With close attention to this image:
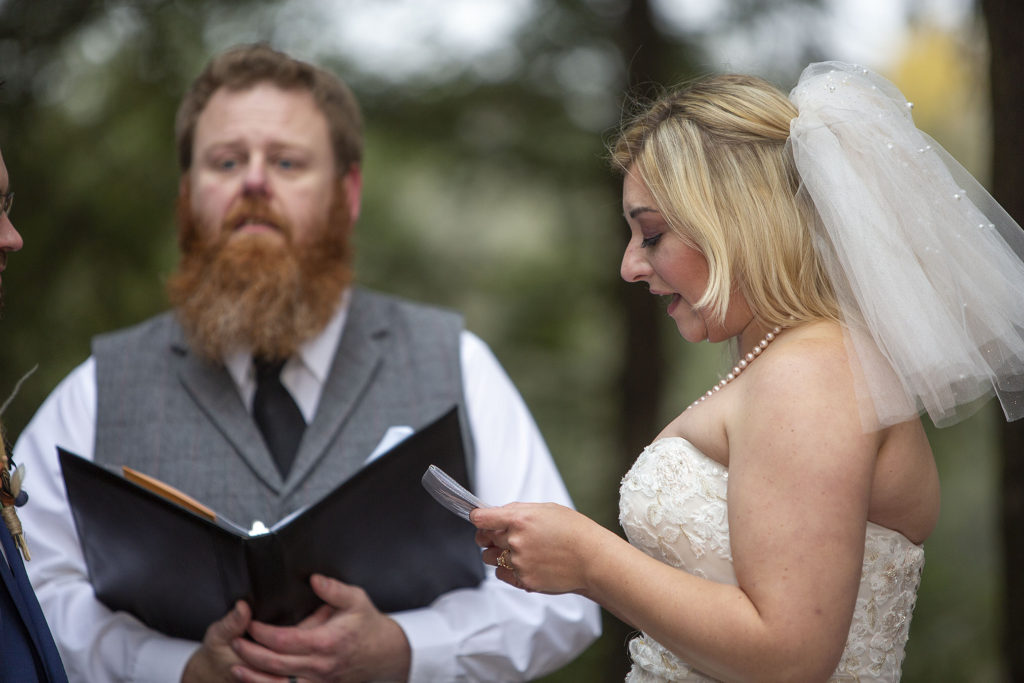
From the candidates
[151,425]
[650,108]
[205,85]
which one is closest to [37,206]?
[205,85]

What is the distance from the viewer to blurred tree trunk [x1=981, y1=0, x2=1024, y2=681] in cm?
294

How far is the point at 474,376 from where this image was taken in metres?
2.94

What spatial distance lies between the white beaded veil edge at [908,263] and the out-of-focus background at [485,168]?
2.01 meters

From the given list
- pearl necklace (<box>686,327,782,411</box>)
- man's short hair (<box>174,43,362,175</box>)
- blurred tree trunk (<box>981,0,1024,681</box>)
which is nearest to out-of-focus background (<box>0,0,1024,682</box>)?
blurred tree trunk (<box>981,0,1024,681</box>)

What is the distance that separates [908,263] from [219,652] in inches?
70.1

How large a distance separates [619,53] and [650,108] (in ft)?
12.0

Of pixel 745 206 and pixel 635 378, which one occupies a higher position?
pixel 745 206

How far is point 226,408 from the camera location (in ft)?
9.04

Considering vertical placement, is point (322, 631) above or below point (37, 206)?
below

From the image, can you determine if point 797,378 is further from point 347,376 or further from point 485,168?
point 485,168

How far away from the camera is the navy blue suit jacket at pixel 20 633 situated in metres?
1.74

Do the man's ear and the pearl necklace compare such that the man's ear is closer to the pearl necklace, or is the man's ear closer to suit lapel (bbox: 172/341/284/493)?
suit lapel (bbox: 172/341/284/493)

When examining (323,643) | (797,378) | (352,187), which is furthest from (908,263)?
(352,187)

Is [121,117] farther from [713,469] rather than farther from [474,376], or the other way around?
[713,469]
